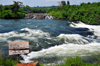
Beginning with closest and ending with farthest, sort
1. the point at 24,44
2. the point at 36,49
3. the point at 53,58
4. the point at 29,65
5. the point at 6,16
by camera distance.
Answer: the point at 29,65 < the point at 24,44 < the point at 53,58 < the point at 36,49 < the point at 6,16

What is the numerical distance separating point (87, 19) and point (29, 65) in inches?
1071

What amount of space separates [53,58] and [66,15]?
38.1 meters

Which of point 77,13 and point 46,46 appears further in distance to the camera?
point 77,13

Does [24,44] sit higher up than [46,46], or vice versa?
[24,44]

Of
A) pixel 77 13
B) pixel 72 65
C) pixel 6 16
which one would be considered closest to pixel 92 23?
pixel 77 13

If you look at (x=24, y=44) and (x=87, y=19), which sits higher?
(x=24, y=44)

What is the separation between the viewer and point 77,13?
36156 millimetres

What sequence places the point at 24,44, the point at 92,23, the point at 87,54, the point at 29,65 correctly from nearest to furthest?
the point at 29,65
the point at 24,44
the point at 87,54
the point at 92,23

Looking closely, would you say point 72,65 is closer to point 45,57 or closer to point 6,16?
point 45,57

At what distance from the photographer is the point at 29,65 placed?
4109mm

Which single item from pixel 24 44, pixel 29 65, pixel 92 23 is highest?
pixel 24 44

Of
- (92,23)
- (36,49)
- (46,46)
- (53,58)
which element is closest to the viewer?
(53,58)

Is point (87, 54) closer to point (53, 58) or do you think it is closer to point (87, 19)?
point (53, 58)

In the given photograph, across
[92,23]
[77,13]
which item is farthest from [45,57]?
[77,13]
